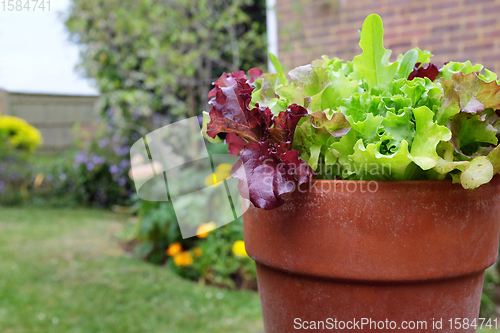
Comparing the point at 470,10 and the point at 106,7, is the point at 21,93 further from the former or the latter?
the point at 470,10

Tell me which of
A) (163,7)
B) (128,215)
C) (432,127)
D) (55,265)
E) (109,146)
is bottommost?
(128,215)

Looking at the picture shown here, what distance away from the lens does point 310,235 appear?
2.13 ft

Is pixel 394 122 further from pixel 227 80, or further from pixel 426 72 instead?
pixel 227 80

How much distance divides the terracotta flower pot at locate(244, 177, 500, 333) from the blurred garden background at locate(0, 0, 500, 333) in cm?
163

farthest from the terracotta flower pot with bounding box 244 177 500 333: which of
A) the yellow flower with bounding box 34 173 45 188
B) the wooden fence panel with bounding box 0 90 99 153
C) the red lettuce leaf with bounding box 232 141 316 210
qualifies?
the wooden fence panel with bounding box 0 90 99 153

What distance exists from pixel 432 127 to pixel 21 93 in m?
9.76

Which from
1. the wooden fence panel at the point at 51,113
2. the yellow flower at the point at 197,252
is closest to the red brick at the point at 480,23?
the yellow flower at the point at 197,252

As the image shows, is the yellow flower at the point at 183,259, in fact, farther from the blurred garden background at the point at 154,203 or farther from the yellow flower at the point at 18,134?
the yellow flower at the point at 18,134

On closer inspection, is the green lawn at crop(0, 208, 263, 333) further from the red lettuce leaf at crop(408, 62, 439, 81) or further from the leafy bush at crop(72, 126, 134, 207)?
the red lettuce leaf at crop(408, 62, 439, 81)

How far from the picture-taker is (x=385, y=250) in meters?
0.61

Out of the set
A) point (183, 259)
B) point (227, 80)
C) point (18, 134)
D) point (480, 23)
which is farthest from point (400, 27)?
point (18, 134)

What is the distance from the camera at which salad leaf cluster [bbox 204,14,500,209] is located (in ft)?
1.96

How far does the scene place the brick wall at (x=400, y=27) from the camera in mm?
2819

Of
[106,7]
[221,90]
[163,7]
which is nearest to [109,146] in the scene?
[106,7]
